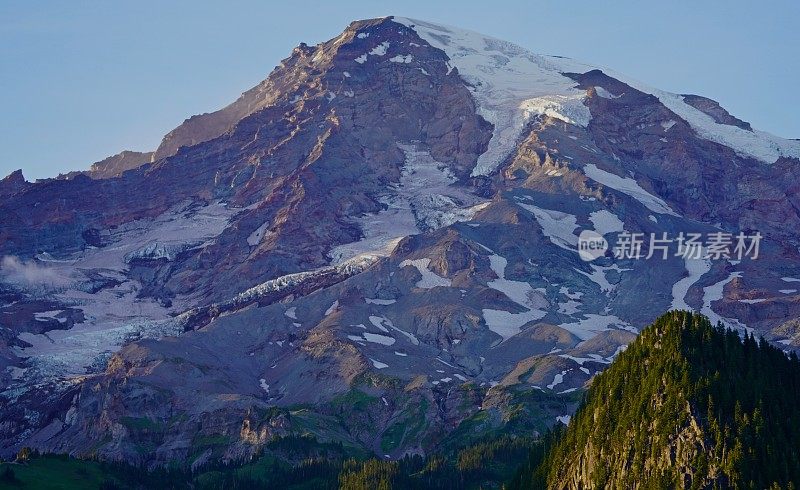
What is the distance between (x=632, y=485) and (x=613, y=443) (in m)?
7.34

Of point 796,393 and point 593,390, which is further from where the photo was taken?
point 593,390

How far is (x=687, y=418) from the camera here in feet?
530

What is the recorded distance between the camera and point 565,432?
624 feet

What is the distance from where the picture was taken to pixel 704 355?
170 metres

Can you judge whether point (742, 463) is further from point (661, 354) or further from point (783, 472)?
point (661, 354)

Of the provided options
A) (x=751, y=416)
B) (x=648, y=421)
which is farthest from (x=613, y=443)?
(x=751, y=416)

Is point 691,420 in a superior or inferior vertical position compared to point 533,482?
superior

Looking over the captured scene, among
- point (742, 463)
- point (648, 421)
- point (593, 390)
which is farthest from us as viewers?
point (593, 390)

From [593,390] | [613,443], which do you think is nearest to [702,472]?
[613,443]

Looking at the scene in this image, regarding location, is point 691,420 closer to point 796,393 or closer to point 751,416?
point 751,416

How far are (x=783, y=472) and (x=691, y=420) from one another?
10.5 metres

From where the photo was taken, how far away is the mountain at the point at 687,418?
15700cm

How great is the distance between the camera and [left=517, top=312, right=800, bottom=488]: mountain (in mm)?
157000

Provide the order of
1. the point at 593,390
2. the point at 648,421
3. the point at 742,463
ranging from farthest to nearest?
the point at 593,390 → the point at 648,421 → the point at 742,463
